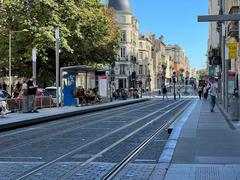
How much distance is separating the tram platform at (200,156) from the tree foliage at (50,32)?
99.5 feet

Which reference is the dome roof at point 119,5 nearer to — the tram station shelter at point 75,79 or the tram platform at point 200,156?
the tram station shelter at point 75,79

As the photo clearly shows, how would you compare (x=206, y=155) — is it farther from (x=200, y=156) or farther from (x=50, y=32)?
(x=50, y=32)

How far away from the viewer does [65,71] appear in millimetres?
38375

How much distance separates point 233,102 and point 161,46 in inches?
6810

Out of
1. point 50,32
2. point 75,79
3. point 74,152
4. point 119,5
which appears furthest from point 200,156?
point 119,5

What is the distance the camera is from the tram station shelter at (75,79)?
38494 mm

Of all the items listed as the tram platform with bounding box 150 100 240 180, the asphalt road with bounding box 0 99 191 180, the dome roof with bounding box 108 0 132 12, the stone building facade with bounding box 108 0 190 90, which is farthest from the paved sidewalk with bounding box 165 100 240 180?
the dome roof with bounding box 108 0 132 12

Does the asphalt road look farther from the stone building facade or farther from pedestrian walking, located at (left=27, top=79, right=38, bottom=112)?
the stone building facade

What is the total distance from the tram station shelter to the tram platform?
2068cm

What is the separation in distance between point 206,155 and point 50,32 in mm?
35290

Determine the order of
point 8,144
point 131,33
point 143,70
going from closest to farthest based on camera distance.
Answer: point 8,144 < point 131,33 < point 143,70

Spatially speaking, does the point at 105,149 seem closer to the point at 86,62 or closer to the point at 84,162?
the point at 84,162

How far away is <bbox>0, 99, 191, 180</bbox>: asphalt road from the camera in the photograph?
35.3 feet

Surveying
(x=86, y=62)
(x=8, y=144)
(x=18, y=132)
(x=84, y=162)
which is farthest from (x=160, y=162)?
(x=86, y=62)
